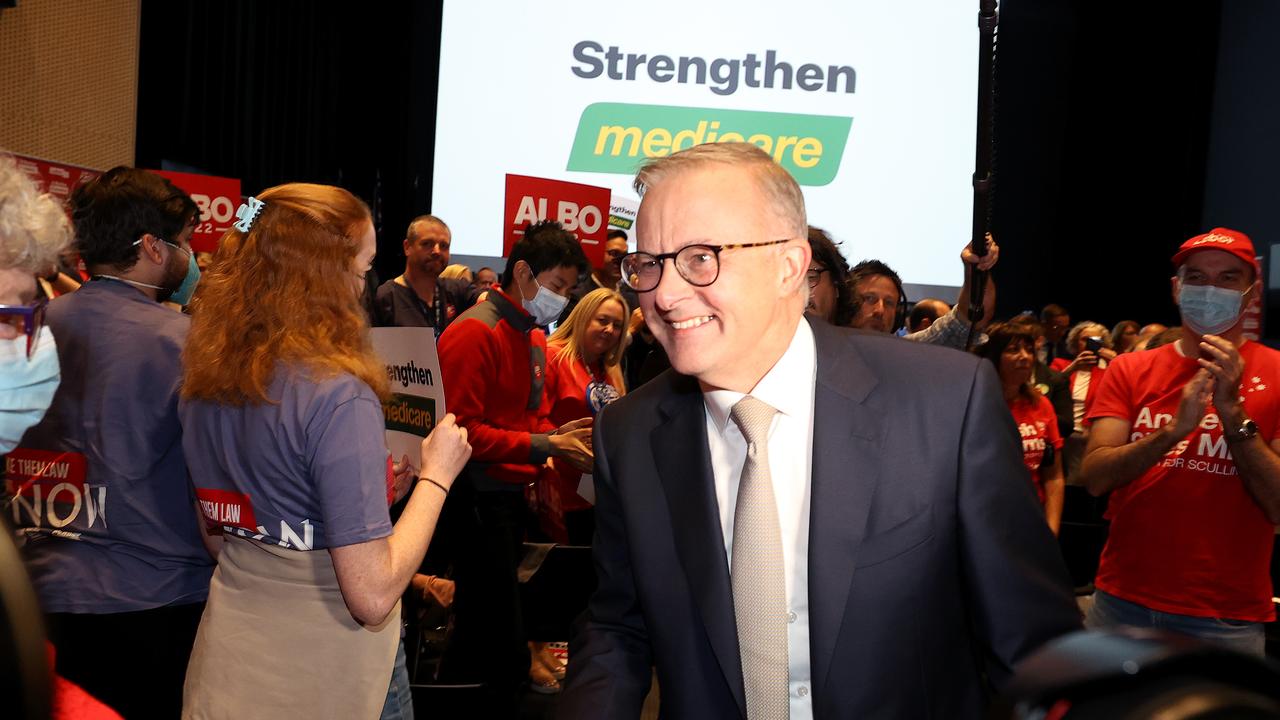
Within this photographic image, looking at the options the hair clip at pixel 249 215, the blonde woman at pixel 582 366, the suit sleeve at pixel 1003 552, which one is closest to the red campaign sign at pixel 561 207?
the blonde woman at pixel 582 366

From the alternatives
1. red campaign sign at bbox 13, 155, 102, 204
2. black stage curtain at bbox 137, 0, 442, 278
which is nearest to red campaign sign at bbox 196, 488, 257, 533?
red campaign sign at bbox 13, 155, 102, 204

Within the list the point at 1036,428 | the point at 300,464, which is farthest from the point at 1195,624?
the point at 300,464

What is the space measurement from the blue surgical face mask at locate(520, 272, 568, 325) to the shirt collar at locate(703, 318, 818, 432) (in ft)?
8.90

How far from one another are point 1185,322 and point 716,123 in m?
6.37

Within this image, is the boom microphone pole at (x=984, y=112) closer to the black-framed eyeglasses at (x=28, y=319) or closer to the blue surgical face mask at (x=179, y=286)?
the black-framed eyeglasses at (x=28, y=319)

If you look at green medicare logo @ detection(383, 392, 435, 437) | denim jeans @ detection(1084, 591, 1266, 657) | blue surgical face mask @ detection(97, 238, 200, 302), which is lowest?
denim jeans @ detection(1084, 591, 1266, 657)

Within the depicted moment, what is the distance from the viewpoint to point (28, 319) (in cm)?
136

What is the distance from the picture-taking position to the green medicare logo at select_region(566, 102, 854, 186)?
895cm

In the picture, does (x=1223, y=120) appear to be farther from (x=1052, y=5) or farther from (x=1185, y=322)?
(x=1185, y=322)

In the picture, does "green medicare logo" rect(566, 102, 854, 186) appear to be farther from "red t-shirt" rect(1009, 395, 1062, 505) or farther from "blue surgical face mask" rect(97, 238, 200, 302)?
"blue surgical face mask" rect(97, 238, 200, 302)

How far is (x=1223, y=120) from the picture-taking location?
10.8 m

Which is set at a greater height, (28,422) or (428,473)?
(28,422)

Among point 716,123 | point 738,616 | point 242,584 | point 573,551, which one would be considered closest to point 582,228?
point 573,551

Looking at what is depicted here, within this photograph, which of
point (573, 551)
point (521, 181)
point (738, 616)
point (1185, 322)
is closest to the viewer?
point (738, 616)
